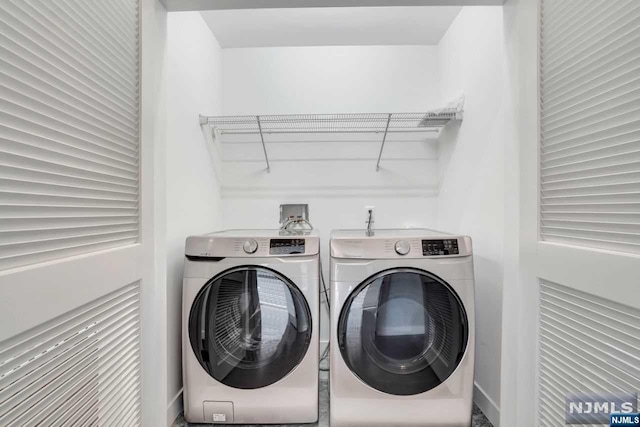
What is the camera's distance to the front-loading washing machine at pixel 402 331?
143cm

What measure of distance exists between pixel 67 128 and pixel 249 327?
45.8 inches

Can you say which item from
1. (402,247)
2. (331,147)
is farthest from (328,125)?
(402,247)

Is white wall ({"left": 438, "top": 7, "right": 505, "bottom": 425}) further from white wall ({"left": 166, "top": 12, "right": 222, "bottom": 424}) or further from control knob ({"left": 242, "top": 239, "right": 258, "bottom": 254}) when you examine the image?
white wall ({"left": 166, "top": 12, "right": 222, "bottom": 424})

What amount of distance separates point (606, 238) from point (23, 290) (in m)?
1.21

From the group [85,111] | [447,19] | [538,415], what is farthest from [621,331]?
[447,19]

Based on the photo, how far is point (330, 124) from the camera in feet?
7.37

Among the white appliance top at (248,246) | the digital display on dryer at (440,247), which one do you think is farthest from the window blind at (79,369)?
the digital display on dryer at (440,247)

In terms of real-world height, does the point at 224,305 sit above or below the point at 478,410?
above

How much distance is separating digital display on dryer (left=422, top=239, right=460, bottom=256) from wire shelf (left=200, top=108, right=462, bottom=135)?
3.14ft

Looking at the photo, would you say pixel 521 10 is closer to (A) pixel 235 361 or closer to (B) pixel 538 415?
(B) pixel 538 415

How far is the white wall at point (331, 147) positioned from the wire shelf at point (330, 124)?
0.25 feet

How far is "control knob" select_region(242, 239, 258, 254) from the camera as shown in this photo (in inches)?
57.4

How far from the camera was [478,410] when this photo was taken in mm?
1627

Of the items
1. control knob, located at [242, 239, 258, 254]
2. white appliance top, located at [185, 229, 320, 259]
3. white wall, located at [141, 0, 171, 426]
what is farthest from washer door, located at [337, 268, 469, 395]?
white wall, located at [141, 0, 171, 426]
